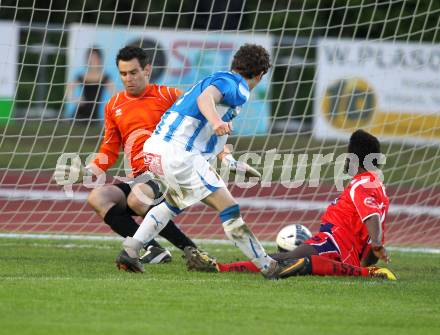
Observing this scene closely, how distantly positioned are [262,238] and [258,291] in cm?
559

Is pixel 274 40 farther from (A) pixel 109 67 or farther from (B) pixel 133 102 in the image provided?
(B) pixel 133 102

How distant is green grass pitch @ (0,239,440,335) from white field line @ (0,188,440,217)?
550cm

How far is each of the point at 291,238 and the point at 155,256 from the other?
128 centimetres

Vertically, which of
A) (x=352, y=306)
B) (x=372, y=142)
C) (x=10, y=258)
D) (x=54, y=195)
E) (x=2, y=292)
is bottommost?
(x=54, y=195)

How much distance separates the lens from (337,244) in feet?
28.4

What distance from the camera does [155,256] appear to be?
948 centimetres

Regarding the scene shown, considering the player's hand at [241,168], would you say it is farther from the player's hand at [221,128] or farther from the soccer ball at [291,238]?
the soccer ball at [291,238]

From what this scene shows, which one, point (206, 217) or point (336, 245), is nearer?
point (336, 245)

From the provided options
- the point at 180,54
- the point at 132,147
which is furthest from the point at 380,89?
the point at 132,147

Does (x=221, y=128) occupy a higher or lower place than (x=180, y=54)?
higher

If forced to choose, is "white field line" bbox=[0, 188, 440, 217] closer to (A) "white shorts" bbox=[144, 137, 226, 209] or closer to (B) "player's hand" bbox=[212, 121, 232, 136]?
(A) "white shorts" bbox=[144, 137, 226, 209]

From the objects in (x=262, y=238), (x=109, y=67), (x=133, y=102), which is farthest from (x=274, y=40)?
(x=133, y=102)

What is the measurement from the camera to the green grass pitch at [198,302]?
5.91 meters

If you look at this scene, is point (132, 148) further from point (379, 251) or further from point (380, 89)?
point (380, 89)
